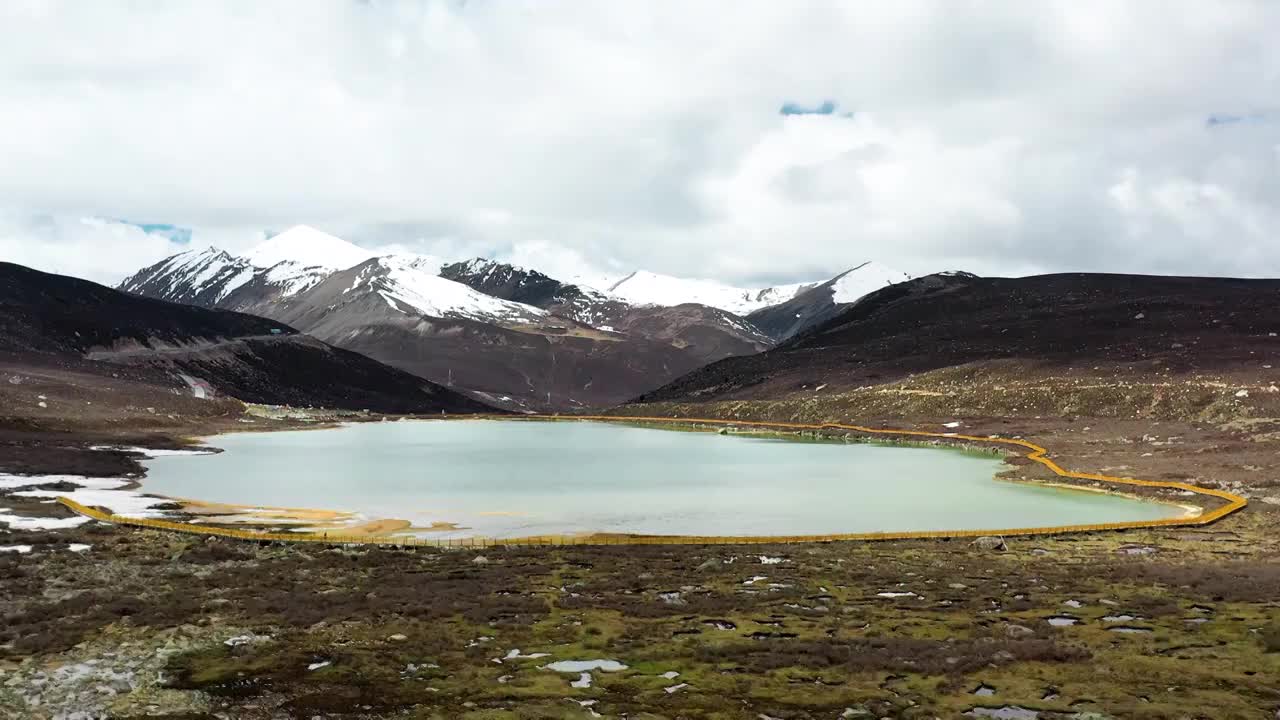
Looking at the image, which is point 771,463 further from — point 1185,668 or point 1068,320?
point 1068,320

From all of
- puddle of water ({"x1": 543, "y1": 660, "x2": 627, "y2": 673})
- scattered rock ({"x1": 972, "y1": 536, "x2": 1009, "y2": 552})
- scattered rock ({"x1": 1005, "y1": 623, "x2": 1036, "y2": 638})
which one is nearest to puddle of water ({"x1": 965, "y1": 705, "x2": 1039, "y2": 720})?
scattered rock ({"x1": 1005, "y1": 623, "x2": 1036, "y2": 638})

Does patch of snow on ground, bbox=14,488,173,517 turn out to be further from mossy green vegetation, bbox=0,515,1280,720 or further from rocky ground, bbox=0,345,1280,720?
mossy green vegetation, bbox=0,515,1280,720

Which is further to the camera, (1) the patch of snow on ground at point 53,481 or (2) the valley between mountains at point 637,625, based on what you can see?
(1) the patch of snow on ground at point 53,481

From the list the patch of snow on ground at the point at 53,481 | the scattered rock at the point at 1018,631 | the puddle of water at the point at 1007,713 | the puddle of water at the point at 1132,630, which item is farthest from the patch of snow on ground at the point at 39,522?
the puddle of water at the point at 1132,630

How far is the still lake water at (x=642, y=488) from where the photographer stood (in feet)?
163

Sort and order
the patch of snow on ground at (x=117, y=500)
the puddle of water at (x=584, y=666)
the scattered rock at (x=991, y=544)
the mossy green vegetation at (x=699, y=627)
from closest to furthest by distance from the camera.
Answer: the mossy green vegetation at (x=699, y=627), the puddle of water at (x=584, y=666), the scattered rock at (x=991, y=544), the patch of snow on ground at (x=117, y=500)

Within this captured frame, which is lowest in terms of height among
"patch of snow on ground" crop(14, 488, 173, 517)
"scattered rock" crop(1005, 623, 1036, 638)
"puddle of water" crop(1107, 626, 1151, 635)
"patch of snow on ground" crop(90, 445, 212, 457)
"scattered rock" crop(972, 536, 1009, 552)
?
"patch of snow on ground" crop(14, 488, 173, 517)

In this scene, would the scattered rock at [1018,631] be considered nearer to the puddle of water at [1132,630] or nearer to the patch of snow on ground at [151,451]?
the puddle of water at [1132,630]

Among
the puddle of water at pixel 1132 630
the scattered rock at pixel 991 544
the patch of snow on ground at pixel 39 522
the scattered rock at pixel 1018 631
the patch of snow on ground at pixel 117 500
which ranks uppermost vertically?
the scattered rock at pixel 991 544

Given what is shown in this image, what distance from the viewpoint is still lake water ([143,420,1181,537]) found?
1955 inches

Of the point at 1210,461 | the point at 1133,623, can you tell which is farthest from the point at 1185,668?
the point at 1210,461

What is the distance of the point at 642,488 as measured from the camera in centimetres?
6544

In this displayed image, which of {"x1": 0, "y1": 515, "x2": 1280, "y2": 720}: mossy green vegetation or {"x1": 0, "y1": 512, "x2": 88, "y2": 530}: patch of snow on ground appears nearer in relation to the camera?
{"x1": 0, "y1": 515, "x2": 1280, "y2": 720}: mossy green vegetation

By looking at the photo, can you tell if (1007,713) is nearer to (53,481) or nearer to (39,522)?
(39,522)
